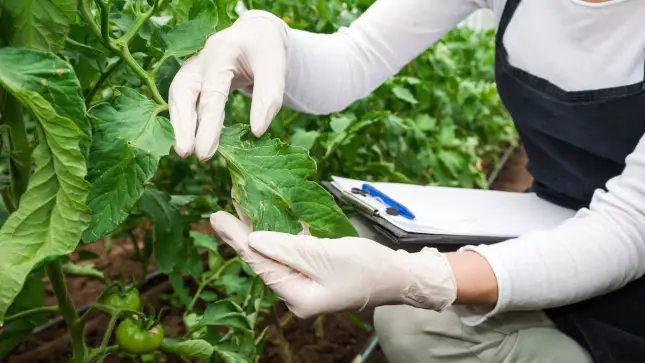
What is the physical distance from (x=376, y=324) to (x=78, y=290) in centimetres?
89

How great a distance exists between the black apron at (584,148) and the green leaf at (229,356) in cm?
49

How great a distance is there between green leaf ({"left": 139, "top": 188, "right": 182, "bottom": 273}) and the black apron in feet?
2.05

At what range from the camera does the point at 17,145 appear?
29.4 inches

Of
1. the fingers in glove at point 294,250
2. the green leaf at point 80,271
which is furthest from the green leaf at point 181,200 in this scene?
the fingers in glove at point 294,250

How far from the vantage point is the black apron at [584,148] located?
0.98 m

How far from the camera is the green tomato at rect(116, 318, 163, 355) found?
854 mm

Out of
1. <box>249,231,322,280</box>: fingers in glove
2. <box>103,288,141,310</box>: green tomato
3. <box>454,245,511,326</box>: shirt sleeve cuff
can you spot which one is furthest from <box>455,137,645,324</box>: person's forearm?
<box>103,288,141,310</box>: green tomato

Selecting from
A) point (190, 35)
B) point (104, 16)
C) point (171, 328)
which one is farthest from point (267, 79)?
point (171, 328)

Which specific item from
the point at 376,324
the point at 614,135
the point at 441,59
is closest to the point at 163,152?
the point at 376,324

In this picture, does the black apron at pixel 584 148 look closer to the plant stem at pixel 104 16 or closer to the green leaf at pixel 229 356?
the green leaf at pixel 229 356

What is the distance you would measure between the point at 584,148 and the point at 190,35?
0.67 meters

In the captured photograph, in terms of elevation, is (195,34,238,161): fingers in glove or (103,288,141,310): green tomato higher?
(195,34,238,161): fingers in glove

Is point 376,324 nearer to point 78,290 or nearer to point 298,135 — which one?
point 298,135

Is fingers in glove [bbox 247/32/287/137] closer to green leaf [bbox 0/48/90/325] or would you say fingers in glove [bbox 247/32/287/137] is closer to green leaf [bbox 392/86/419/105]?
green leaf [bbox 0/48/90/325]
